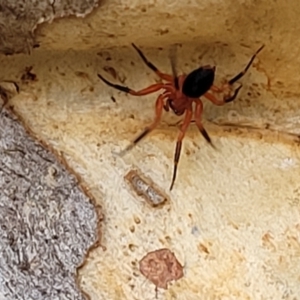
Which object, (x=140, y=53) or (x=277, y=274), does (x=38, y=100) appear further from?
(x=277, y=274)

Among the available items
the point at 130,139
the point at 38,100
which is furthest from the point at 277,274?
the point at 38,100

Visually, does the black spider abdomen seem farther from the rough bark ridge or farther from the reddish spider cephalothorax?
the rough bark ridge

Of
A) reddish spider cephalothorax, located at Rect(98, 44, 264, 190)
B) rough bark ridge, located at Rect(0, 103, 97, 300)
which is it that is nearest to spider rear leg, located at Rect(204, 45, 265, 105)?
reddish spider cephalothorax, located at Rect(98, 44, 264, 190)

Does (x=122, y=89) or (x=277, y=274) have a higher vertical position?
(x=122, y=89)

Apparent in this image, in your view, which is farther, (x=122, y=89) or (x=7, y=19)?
(x=122, y=89)

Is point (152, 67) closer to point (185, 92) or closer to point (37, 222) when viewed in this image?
point (185, 92)

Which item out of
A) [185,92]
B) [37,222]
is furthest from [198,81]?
[37,222]

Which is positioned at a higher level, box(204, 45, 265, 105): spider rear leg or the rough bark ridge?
box(204, 45, 265, 105): spider rear leg

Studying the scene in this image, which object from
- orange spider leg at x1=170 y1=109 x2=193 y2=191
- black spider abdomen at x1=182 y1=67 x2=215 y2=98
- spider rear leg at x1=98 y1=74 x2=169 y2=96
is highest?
black spider abdomen at x1=182 y1=67 x2=215 y2=98
